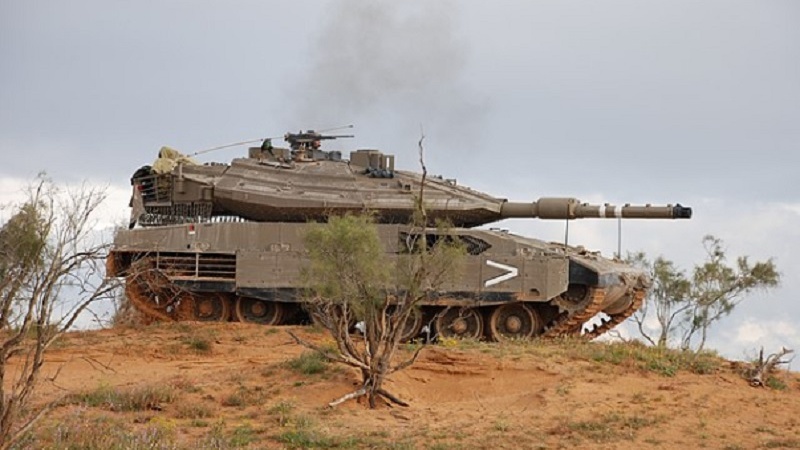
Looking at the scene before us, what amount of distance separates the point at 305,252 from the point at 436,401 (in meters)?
6.85

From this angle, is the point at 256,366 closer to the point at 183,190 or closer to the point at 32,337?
the point at 32,337

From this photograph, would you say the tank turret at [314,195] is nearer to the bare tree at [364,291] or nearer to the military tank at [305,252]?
the military tank at [305,252]

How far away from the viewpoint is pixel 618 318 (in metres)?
24.8

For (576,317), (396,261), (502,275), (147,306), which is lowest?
(147,306)

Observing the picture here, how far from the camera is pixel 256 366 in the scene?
19.0 m

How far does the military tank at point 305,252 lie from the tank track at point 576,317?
0.03m

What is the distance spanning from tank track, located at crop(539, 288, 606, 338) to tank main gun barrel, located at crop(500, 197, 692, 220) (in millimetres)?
2156

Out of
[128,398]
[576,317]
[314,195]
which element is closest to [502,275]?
[576,317]

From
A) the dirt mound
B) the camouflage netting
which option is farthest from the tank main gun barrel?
the camouflage netting

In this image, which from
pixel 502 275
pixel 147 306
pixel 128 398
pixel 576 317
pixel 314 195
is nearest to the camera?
pixel 128 398

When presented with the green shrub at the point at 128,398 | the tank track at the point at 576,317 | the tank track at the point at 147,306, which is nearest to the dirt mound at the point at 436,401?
the green shrub at the point at 128,398

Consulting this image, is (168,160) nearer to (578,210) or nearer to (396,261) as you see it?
(396,261)

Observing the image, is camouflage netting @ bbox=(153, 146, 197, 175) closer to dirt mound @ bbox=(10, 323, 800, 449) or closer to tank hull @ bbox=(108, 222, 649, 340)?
tank hull @ bbox=(108, 222, 649, 340)

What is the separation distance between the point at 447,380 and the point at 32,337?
300 inches
